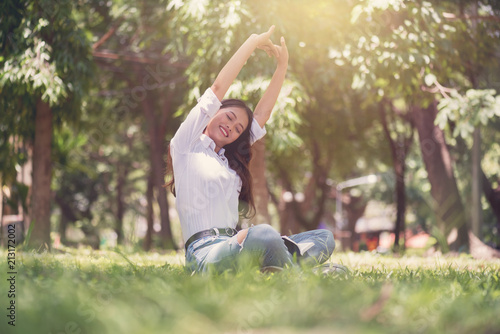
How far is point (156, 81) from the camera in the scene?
15258 millimetres

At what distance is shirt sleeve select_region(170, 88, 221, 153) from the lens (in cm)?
402

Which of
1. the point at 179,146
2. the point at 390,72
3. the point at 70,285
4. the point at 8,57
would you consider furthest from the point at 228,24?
the point at 70,285

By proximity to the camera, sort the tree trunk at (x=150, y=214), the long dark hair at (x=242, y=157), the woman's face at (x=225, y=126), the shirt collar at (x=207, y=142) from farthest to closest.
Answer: the tree trunk at (x=150, y=214)
the long dark hair at (x=242, y=157)
the woman's face at (x=225, y=126)
the shirt collar at (x=207, y=142)

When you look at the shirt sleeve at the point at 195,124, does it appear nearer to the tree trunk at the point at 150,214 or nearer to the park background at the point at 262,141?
the park background at the point at 262,141

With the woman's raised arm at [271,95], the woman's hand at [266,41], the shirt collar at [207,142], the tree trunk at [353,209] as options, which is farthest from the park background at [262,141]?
the tree trunk at [353,209]

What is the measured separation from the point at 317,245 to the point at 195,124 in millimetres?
1226

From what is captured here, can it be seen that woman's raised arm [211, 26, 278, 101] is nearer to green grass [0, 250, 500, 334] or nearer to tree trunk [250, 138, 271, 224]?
green grass [0, 250, 500, 334]

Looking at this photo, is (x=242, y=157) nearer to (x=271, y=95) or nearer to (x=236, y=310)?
(x=271, y=95)

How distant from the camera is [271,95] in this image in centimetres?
485

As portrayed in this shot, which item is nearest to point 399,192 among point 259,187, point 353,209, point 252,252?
point 259,187

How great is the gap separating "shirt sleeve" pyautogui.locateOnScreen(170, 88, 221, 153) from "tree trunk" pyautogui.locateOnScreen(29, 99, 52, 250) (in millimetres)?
6249

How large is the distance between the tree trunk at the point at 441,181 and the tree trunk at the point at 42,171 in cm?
736

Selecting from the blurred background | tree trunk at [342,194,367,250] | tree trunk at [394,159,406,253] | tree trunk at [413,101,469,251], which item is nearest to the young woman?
the blurred background

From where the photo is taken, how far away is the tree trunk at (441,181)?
11.0m
